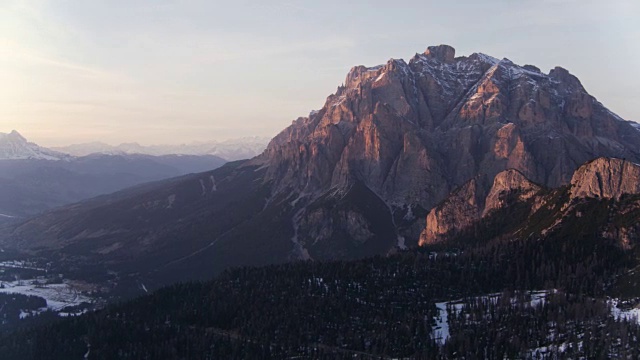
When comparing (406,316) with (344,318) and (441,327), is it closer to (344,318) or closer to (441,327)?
(441,327)

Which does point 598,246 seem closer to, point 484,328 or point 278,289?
point 484,328

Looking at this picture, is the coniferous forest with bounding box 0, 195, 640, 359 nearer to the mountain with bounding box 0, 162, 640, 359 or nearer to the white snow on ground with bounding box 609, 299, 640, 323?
the mountain with bounding box 0, 162, 640, 359

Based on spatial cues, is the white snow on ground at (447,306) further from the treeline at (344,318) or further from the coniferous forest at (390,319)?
the treeline at (344,318)

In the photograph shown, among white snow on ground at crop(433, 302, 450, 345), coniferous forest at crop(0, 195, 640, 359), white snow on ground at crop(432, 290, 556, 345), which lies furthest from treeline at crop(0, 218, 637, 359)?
white snow on ground at crop(432, 290, 556, 345)

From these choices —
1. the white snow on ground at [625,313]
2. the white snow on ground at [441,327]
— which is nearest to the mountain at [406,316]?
the white snow on ground at [441,327]

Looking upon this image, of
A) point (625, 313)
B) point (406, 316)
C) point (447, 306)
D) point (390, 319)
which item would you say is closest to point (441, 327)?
point (406, 316)

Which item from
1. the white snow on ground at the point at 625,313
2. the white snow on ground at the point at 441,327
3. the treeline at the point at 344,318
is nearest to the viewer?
the white snow on ground at the point at 625,313

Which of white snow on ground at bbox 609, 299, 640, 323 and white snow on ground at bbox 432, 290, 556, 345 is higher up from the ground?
white snow on ground at bbox 609, 299, 640, 323

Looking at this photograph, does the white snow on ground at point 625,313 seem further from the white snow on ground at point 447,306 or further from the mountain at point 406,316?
the white snow on ground at point 447,306

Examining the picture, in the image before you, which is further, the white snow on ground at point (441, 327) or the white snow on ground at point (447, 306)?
the white snow on ground at point (447, 306)

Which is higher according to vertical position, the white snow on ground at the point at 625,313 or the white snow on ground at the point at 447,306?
the white snow on ground at the point at 625,313

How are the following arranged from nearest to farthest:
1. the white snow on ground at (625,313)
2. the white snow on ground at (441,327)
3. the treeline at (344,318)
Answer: the white snow on ground at (625,313), the treeline at (344,318), the white snow on ground at (441,327)
